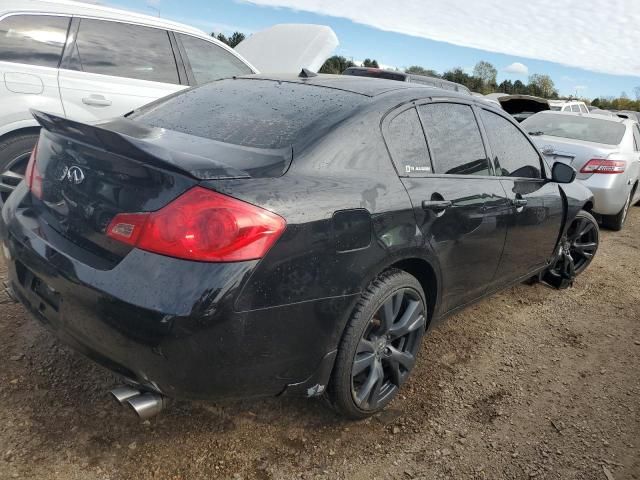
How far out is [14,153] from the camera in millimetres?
3797

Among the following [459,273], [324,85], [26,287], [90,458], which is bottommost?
[90,458]

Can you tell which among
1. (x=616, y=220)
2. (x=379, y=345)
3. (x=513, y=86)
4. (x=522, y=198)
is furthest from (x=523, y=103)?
(x=513, y=86)

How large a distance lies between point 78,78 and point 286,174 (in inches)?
118

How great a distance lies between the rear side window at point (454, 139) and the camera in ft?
8.85

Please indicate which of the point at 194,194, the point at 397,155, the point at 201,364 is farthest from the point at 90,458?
the point at 397,155

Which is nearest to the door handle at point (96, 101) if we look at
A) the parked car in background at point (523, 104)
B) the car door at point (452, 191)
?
the car door at point (452, 191)

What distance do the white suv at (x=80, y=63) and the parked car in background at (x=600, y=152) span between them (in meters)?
4.23

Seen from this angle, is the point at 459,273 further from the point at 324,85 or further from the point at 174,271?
the point at 174,271

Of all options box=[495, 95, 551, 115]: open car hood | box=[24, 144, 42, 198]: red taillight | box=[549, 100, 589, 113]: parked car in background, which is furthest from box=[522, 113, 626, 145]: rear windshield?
box=[495, 95, 551, 115]: open car hood

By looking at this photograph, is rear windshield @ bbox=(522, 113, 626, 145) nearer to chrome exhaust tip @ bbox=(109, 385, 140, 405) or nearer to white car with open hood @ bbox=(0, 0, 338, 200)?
white car with open hood @ bbox=(0, 0, 338, 200)

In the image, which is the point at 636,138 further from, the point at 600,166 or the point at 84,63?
the point at 84,63

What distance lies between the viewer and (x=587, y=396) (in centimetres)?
293

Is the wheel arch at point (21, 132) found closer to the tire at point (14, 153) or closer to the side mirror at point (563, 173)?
the tire at point (14, 153)

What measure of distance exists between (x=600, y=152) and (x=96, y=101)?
538 cm
